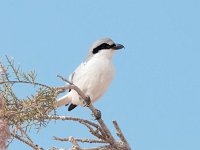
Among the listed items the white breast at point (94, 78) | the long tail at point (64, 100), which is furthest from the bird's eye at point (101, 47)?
the long tail at point (64, 100)

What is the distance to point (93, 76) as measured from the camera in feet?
17.9

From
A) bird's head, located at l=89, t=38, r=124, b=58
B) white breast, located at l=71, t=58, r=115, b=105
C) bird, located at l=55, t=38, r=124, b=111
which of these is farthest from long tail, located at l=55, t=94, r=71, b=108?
bird's head, located at l=89, t=38, r=124, b=58

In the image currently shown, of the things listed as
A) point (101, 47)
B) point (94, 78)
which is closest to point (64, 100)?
point (94, 78)

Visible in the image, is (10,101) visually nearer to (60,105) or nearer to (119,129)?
(119,129)

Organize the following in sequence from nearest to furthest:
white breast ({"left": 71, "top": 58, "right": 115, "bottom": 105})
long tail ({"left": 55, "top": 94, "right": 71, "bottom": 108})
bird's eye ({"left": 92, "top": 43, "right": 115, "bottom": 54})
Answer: white breast ({"left": 71, "top": 58, "right": 115, "bottom": 105})
long tail ({"left": 55, "top": 94, "right": 71, "bottom": 108})
bird's eye ({"left": 92, "top": 43, "right": 115, "bottom": 54})

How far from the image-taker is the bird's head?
5.77 m

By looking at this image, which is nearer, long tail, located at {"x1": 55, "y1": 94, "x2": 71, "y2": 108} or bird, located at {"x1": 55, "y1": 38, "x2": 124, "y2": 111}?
bird, located at {"x1": 55, "y1": 38, "x2": 124, "y2": 111}

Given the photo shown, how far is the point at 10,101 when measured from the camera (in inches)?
125

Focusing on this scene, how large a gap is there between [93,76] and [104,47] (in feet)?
1.58

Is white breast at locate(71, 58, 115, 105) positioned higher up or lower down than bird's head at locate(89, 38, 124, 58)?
lower down

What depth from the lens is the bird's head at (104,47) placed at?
5.77 m

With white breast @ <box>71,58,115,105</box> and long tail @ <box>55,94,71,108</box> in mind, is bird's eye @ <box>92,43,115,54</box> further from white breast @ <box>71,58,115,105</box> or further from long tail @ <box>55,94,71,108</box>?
long tail @ <box>55,94,71,108</box>

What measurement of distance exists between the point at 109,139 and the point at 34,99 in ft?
3.96

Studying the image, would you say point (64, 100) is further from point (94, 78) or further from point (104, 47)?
point (104, 47)
